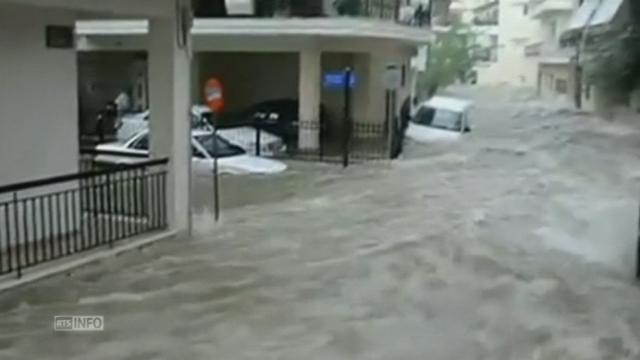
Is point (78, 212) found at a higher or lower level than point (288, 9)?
lower

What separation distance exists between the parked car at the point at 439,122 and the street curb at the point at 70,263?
18.1 metres

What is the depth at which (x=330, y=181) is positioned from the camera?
21.5 meters

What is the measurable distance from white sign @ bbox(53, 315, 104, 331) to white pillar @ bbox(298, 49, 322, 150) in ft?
58.9

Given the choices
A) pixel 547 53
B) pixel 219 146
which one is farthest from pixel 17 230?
pixel 547 53

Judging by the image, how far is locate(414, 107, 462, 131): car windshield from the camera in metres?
31.3

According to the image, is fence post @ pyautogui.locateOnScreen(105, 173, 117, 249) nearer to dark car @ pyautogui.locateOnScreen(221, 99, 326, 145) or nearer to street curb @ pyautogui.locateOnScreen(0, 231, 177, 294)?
street curb @ pyautogui.locateOnScreen(0, 231, 177, 294)

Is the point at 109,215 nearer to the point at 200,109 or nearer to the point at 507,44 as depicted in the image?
the point at 200,109

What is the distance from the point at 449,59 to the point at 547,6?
12902mm

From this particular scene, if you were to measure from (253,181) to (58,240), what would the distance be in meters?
9.57

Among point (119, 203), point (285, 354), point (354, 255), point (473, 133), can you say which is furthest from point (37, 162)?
point (473, 133)

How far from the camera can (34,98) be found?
12367mm

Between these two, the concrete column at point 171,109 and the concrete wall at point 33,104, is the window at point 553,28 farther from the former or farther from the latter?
the concrete wall at point 33,104

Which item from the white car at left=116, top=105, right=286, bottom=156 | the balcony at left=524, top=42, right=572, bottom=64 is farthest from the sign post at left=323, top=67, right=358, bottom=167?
the balcony at left=524, top=42, right=572, bottom=64

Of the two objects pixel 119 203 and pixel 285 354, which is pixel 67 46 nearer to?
pixel 119 203
